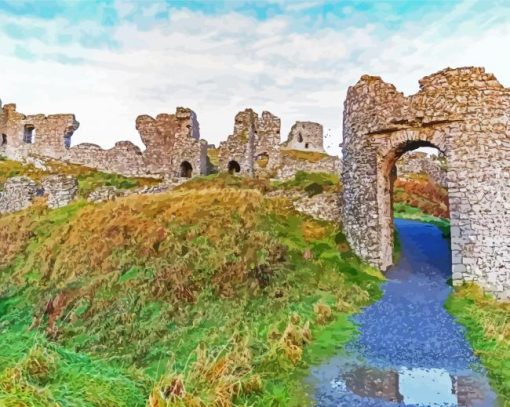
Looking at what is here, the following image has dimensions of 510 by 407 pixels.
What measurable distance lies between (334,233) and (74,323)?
9.24 m

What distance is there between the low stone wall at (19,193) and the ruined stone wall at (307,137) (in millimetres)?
33180

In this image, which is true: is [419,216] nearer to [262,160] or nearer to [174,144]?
[262,160]

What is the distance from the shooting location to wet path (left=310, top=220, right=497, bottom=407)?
7875 millimetres

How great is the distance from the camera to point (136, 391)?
287 inches

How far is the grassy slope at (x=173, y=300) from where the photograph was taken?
7.38 m

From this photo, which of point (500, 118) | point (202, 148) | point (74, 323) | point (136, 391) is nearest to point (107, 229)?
point (74, 323)

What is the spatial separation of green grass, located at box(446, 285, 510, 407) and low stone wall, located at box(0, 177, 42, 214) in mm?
20578

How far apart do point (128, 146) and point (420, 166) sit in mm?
20185

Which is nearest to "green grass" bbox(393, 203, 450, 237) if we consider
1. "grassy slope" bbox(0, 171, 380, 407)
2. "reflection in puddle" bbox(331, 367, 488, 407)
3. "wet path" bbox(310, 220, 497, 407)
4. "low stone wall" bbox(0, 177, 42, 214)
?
"grassy slope" bbox(0, 171, 380, 407)

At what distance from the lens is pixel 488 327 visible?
34.8ft

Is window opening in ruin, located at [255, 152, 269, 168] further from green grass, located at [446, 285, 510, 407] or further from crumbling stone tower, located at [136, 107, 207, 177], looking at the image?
green grass, located at [446, 285, 510, 407]

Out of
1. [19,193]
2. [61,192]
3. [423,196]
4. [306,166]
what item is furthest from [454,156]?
[19,193]

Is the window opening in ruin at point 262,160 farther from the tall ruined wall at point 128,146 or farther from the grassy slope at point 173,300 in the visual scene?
the grassy slope at point 173,300

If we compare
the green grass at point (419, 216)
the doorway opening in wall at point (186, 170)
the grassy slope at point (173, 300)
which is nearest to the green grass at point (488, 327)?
the grassy slope at point (173, 300)
